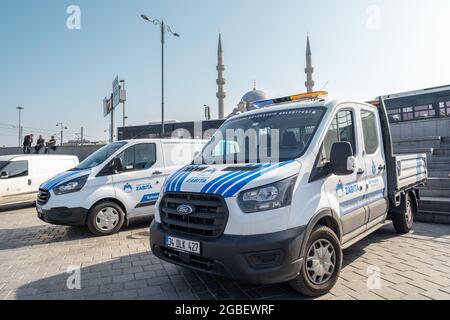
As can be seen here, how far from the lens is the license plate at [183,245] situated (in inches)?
128

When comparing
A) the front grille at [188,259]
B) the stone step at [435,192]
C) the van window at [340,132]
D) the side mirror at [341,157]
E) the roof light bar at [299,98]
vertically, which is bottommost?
the front grille at [188,259]

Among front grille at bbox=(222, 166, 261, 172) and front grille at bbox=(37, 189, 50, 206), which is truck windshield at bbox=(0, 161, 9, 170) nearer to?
front grille at bbox=(37, 189, 50, 206)

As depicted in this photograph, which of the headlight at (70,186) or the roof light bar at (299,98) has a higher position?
the roof light bar at (299,98)

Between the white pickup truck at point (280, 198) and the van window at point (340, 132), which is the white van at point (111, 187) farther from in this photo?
the van window at point (340, 132)

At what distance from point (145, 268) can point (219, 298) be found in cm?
156

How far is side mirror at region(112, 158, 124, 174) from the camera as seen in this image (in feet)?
22.3

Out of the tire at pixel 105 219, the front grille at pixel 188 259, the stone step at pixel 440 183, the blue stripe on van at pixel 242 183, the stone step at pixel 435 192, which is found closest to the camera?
the blue stripe on van at pixel 242 183

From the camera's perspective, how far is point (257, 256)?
119 inches

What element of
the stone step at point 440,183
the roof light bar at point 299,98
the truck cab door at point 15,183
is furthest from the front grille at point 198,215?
the truck cab door at point 15,183

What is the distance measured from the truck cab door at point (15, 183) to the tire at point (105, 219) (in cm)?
556

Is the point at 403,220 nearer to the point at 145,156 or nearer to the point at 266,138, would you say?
the point at 266,138

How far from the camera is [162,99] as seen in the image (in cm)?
1847

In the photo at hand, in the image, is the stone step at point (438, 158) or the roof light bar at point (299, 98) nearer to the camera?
the roof light bar at point (299, 98)

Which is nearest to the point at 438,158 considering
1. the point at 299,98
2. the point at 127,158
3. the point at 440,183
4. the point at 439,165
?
the point at 439,165
